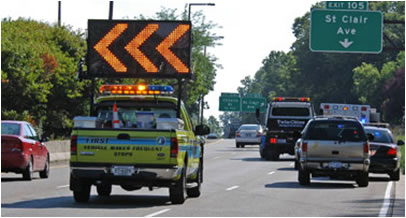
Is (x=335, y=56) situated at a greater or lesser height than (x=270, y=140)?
greater

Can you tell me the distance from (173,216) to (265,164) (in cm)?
2558

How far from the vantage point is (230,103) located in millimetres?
110625

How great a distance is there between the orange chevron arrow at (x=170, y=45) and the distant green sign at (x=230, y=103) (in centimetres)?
8823

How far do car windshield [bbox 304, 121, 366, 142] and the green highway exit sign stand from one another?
14.9 metres

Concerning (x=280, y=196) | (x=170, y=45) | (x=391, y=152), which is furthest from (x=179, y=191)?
(x=391, y=152)

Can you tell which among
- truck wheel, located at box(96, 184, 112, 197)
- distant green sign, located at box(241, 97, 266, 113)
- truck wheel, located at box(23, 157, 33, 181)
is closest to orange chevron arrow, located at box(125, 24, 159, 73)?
truck wheel, located at box(96, 184, 112, 197)

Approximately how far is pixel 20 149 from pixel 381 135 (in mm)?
10864

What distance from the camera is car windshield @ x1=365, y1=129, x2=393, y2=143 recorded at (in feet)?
102

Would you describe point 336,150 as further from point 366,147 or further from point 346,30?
point 346,30

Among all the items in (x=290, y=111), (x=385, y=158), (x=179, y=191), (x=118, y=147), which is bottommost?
(x=179, y=191)

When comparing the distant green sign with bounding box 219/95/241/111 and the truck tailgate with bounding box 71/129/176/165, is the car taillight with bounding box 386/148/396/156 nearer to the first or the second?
the truck tailgate with bounding box 71/129/176/165

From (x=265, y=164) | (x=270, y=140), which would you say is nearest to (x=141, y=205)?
(x=265, y=164)

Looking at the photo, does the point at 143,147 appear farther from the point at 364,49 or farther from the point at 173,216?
the point at 364,49

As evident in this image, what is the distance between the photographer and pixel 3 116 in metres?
48.2
